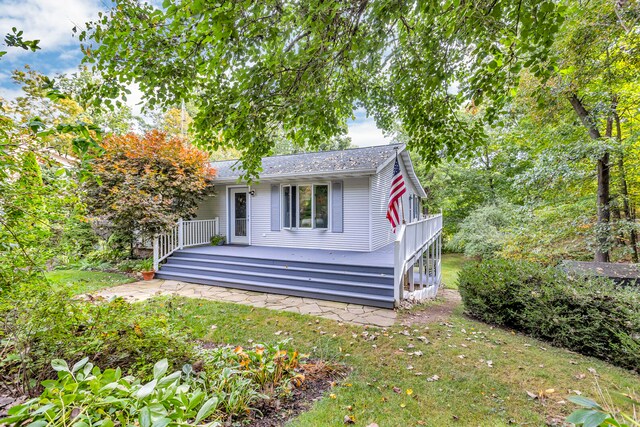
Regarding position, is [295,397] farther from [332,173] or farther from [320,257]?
[332,173]

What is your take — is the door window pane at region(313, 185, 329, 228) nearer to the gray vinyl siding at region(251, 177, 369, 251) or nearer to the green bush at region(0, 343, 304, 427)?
the gray vinyl siding at region(251, 177, 369, 251)

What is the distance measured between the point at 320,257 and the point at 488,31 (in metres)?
6.20

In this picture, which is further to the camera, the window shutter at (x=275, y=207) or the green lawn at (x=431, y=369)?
the window shutter at (x=275, y=207)

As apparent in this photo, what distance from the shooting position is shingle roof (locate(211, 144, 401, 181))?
9213 millimetres

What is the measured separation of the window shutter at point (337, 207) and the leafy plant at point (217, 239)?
15.3 feet

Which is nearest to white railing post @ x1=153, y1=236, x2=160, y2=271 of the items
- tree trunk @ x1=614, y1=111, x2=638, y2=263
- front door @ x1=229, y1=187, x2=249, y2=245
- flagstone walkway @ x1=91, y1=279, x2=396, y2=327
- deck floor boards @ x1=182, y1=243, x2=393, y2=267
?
flagstone walkway @ x1=91, y1=279, x2=396, y2=327

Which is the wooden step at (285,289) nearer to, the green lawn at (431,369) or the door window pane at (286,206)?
the green lawn at (431,369)

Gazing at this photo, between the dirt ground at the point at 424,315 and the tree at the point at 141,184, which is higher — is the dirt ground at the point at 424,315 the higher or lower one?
the lower one

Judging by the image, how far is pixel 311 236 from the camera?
32.9 ft

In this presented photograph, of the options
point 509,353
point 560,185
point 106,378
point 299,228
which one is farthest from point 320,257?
point 560,185

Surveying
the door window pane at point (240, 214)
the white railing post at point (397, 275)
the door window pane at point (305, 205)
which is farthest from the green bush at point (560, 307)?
the door window pane at point (240, 214)

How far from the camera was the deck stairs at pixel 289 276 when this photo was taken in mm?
6242

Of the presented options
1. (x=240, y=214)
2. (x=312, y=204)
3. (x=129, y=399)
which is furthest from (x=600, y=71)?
(x=240, y=214)

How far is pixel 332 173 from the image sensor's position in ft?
29.8
